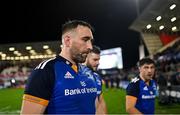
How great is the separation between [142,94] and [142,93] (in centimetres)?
2

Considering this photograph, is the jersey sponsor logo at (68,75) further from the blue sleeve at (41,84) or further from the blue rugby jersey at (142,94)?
the blue rugby jersey at (142,94)

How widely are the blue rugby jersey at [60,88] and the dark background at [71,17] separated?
4809cm

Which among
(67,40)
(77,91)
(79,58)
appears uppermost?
(67,40)

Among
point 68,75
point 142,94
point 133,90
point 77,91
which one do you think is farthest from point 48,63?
point 142,94

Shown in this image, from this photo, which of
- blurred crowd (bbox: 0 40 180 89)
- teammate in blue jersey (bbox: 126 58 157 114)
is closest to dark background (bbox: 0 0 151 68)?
→ blurred crowd (bbox: 0 40 180 89)

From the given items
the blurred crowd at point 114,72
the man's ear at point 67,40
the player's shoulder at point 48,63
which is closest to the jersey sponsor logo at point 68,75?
the player's shoulder at point 48,63

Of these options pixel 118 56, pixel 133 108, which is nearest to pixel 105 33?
pixel 118 56

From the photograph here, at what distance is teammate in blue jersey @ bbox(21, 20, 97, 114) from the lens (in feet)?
9.13

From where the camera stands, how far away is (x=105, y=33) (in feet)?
177

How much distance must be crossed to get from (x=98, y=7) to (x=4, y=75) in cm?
1895

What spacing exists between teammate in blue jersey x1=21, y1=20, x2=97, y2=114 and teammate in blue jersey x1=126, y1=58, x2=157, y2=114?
2530 millimetres

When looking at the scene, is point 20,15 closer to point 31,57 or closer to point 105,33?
point 31,57

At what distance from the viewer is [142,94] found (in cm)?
580

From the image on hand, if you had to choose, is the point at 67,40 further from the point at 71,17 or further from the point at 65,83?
the point at 71,17
